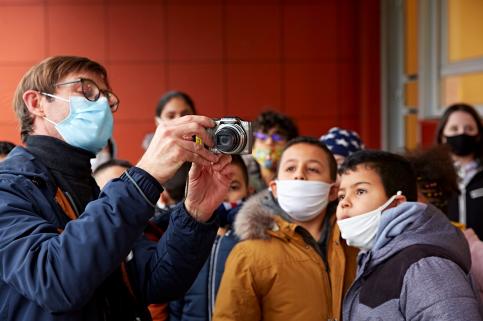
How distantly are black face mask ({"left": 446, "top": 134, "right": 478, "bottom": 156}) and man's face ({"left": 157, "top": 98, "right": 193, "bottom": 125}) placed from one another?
1764mm

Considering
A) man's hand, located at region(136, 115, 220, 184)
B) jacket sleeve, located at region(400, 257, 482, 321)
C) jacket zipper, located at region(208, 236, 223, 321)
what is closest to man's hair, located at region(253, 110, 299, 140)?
jacket zipper, located at region(208, 236, 223, 321)

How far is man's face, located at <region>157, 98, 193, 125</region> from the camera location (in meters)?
4.51

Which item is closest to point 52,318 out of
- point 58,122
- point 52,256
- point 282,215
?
point 52,256

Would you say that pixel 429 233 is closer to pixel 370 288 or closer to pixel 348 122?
pixel 370 288

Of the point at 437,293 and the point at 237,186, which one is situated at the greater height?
the point at 237,186

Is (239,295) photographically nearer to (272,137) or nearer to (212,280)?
(212,280)

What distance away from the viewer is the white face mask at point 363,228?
2143 millimetres

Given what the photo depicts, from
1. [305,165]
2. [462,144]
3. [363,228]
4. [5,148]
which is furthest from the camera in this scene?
[462,144]

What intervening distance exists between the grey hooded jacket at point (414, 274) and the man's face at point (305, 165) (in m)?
0.72

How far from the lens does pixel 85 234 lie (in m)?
1.46

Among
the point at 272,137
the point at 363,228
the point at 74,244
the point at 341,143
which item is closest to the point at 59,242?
the point at 74,244

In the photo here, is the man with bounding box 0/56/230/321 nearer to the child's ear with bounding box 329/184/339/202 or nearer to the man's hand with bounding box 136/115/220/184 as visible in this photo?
the man's hand with bounding box 136/115/220/184

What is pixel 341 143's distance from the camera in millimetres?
3682

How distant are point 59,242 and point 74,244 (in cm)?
4
